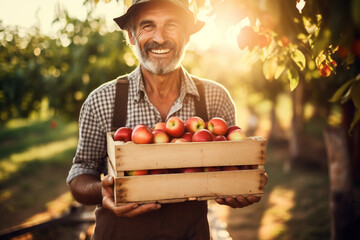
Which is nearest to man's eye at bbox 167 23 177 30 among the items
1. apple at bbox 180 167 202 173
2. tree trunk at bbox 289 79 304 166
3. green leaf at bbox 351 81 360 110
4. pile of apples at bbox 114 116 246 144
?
pile of apples at bbox 114 116 246 144

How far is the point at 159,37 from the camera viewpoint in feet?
7.41

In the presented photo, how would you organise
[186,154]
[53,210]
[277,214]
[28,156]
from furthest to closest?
1. [28,156]
2. [53,210]
3. [277,214]
4. [186,154]

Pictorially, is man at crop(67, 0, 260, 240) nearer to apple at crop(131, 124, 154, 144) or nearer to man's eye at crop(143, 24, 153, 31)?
man's eye at crop(143, 24, 153, 31)

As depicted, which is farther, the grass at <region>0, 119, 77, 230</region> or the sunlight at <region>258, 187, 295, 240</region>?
the grass at <region>0, 119, 77, 230</region>

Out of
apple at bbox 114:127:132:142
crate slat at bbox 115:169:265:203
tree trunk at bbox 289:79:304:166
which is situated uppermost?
apple at bbox 114:127:132:142

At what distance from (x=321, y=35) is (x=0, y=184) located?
33.4 feet

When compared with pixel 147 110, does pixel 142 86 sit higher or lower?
higher

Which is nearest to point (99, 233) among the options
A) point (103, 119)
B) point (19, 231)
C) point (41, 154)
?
point (103, 119)

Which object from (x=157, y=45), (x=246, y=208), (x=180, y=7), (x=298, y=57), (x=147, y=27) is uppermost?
(x=180, y=7)

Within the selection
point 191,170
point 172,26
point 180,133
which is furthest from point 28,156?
point 191,170

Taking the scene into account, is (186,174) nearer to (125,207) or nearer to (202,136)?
(202,136)

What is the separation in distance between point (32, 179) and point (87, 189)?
8.95 meters

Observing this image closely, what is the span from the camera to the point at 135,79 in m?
2.48

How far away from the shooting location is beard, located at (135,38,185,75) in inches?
91.4
